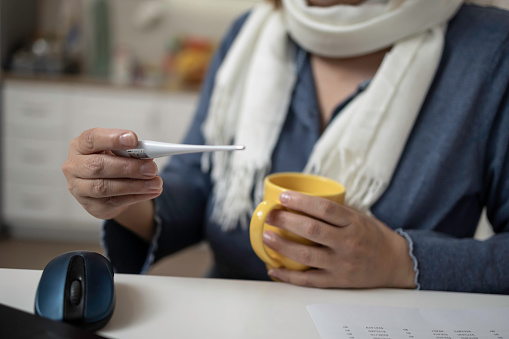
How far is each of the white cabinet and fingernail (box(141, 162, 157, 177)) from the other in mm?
1654

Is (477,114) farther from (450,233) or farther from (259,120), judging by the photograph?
(259,120)

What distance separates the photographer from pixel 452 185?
655mm

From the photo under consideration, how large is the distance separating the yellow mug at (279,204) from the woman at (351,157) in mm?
12

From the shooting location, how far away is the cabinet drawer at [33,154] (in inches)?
80.8

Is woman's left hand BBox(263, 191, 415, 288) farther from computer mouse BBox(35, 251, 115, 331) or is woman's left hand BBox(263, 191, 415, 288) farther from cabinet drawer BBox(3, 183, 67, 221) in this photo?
cabinet drawer BBox(3, 183, 67, 221)

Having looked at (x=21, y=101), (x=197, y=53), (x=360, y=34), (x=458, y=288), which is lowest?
(x=21, y=101)

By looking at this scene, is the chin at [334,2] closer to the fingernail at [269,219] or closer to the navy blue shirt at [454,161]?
the navy blue shirt at [454,161]

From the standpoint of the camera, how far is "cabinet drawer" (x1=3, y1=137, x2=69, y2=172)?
2053 millimetres

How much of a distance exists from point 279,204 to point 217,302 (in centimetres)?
12

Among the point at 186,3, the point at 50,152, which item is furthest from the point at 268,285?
the point at 186,3

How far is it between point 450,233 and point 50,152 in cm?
193

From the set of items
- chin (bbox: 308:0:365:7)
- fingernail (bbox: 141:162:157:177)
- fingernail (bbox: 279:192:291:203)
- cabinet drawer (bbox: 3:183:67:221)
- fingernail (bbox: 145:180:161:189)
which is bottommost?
cabinet drawer (bbox: 3:183:67:221)

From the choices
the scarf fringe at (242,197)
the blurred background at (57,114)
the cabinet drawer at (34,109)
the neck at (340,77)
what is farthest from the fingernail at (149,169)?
the cabinet drawer at (34,109)

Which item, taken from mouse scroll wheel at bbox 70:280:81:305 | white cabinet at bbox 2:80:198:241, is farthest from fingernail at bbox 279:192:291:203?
white cabinet at bbox 2:80:198:241
